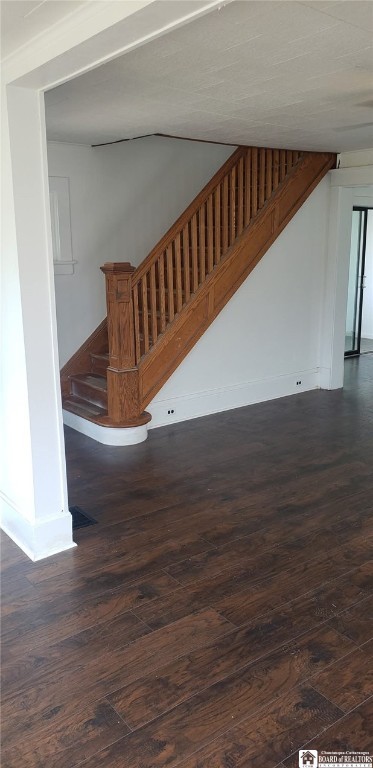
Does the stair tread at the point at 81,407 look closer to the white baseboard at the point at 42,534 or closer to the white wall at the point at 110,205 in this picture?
the white wall at the point at 110,205

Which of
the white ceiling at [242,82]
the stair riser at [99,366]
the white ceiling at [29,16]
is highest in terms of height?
the white ceiling at [242,82]

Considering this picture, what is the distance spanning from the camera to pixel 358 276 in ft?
27.7

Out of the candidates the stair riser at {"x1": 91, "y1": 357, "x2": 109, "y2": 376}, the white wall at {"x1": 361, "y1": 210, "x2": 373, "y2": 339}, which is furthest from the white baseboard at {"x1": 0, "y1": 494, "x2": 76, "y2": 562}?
the white wall at {"x1": 361, "y1": 210, "x2": 373, "y2": 339}

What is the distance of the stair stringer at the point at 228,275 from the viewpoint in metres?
5.00

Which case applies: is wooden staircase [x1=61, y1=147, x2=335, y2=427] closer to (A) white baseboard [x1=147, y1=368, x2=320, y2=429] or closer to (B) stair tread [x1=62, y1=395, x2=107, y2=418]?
(B) stair tread [x1=62, y1=395, x2=107, y2=418]

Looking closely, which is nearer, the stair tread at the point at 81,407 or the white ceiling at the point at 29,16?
the white ceiling at the point at 29,16

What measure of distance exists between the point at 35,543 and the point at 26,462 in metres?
0.43

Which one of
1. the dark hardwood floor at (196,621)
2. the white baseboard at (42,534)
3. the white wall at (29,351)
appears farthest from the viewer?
the white baseboard at (42,534)

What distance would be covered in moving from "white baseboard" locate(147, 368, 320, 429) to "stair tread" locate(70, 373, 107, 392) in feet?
1.60

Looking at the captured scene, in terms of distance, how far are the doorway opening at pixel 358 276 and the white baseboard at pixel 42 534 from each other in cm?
580

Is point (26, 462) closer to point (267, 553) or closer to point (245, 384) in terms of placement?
point (267, 553)

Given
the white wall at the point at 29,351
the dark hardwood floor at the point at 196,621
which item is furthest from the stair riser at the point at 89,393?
the white wall at the point at 29,351

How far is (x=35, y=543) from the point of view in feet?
10.2

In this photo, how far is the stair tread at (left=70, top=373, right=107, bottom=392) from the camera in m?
5.30
